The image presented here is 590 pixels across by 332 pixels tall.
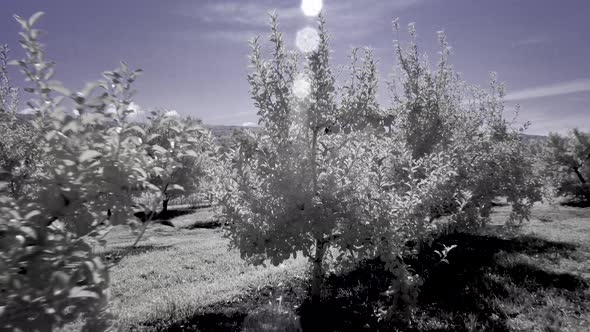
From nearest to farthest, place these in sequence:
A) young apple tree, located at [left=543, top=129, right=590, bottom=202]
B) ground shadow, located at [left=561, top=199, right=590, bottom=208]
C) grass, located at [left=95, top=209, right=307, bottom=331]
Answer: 1. grass, located at [left=95, top=209, right=307, bottom=331]
2. ground shadow, located at [left=561, top=199, right=590, bottom=208]
3. young apple tree, located at [left=543, top=129, right=590, bottom=202]

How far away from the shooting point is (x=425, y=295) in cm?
702

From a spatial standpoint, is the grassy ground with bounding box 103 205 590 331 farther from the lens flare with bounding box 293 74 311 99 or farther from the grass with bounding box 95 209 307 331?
the lens flare with bounding box 293 74 311 99

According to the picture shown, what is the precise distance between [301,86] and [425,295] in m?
4.87

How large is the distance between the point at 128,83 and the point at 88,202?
35.9 inches

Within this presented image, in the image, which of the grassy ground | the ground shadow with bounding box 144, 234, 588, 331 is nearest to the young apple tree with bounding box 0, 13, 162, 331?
the grassy ground

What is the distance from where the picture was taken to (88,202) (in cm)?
Answer: 249

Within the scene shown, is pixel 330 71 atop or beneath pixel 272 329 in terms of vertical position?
atop

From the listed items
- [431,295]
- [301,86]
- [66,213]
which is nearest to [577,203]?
[431,295]

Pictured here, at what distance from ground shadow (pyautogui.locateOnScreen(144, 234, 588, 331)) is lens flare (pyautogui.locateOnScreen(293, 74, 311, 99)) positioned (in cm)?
371

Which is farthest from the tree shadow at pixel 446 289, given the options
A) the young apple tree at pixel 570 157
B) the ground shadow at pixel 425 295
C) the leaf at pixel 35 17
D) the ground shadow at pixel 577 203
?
the young apple tree at pixel 570 157

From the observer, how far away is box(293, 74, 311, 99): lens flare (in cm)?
570

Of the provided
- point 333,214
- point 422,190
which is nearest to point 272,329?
point 333,214

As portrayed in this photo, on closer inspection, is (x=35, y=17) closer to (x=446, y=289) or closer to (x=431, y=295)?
(x=431, y=295)

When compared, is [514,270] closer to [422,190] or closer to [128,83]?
[422,190]
